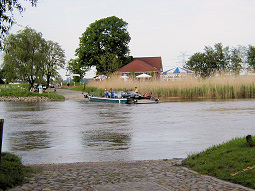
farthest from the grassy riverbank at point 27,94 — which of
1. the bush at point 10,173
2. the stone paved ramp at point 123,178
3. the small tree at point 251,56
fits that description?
the stone paved ramp at point 123,178

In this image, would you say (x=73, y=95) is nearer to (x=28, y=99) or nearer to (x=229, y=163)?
(x=28, y=99)

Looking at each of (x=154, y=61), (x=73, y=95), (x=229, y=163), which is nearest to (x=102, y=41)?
(x=154, y=61)

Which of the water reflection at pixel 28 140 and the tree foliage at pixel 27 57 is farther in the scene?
the tree foliage at pixel 27 57

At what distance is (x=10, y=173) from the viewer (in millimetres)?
7090

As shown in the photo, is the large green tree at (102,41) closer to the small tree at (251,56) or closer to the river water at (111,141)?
the small tree at (251,56)

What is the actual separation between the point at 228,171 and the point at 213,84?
41352mm

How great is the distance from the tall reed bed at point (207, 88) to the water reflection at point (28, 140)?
32856 mm

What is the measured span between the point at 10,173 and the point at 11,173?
1.7 inches

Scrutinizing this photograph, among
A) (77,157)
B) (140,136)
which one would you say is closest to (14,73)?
(140,136)

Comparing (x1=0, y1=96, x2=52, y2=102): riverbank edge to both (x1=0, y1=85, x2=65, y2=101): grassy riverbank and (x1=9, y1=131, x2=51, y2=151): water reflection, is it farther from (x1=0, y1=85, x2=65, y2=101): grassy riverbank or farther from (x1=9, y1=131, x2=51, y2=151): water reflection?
(x1=9, y1=131, x2=51, y2=151): water reflection

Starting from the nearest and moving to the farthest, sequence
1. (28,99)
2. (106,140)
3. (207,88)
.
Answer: (106,140)
(207,88)
(28,99)

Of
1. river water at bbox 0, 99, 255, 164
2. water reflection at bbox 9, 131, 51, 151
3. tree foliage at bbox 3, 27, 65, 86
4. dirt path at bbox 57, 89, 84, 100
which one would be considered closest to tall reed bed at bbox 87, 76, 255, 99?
dirt path at bbox 57, 89, 84, 100

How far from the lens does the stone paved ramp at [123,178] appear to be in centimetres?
644

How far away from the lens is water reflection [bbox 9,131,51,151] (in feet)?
42.7
